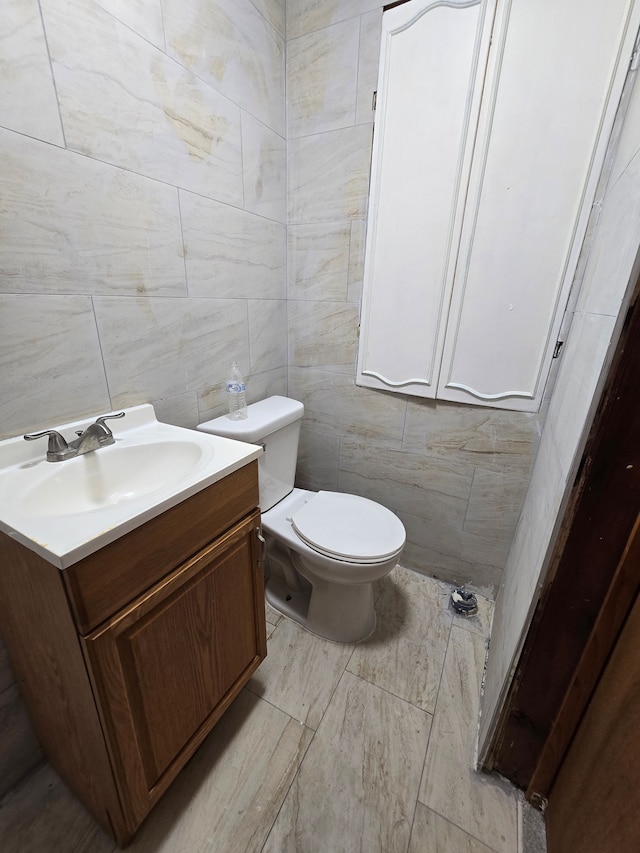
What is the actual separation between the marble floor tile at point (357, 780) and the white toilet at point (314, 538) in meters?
0.25

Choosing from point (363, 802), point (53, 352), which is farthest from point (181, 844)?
point (53, 352)

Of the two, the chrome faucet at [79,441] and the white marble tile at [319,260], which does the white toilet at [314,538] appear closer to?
the chrome faucet at [79,441]

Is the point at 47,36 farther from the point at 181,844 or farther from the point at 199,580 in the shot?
the point at 181,844

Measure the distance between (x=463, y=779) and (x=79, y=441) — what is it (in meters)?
1.33

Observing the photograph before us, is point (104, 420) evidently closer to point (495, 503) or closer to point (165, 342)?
point (165, 342)

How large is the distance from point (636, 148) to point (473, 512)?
118 cm

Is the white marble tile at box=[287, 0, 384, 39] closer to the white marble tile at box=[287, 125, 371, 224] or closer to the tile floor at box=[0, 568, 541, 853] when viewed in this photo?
the white marble tile at box=[287, 125, 371, 224]

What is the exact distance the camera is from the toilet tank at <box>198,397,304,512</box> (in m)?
1.18

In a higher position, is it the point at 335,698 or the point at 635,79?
the point at 635,79

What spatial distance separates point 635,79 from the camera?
896mm

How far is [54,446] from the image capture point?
814 millimetres

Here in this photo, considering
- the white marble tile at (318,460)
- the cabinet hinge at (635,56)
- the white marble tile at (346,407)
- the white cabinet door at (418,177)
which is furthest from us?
the white marble tile at (318,460)

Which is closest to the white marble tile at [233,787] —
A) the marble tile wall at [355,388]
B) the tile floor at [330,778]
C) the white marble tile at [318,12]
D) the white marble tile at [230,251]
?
the tile floor at [330,778]

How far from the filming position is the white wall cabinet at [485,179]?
964 millimetres
